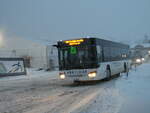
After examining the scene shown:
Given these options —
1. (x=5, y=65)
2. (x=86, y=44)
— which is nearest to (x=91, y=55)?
(x=86, y=44)

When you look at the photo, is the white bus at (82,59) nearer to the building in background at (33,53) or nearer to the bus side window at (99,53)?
the bus side window at (99,53)

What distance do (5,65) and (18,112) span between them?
64.1 feet

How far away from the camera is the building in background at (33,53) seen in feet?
148

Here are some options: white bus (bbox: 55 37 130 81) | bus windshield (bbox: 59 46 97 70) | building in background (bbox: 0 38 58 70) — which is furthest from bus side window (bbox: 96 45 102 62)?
building in background (bbox: 0 38 58 70)

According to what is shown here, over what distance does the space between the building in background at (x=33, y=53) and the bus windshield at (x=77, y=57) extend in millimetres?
27910

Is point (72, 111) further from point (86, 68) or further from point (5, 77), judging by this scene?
point (5, 77)

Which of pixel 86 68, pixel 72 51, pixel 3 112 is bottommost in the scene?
pixel 3 112

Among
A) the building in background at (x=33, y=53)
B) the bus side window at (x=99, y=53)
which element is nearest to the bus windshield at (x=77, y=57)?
the bus side window at (x=99, y=53)

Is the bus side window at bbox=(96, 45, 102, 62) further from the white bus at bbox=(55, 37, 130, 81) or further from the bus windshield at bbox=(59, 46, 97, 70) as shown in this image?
the bus windshield at bbox=(59, 46, 97, 70)

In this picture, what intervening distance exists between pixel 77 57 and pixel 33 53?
3492 centimetres

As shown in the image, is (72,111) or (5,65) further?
(5,65)

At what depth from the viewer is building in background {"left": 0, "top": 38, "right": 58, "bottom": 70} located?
4511 cm

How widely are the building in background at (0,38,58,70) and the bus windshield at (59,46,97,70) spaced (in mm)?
27910

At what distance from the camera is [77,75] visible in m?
15.0
